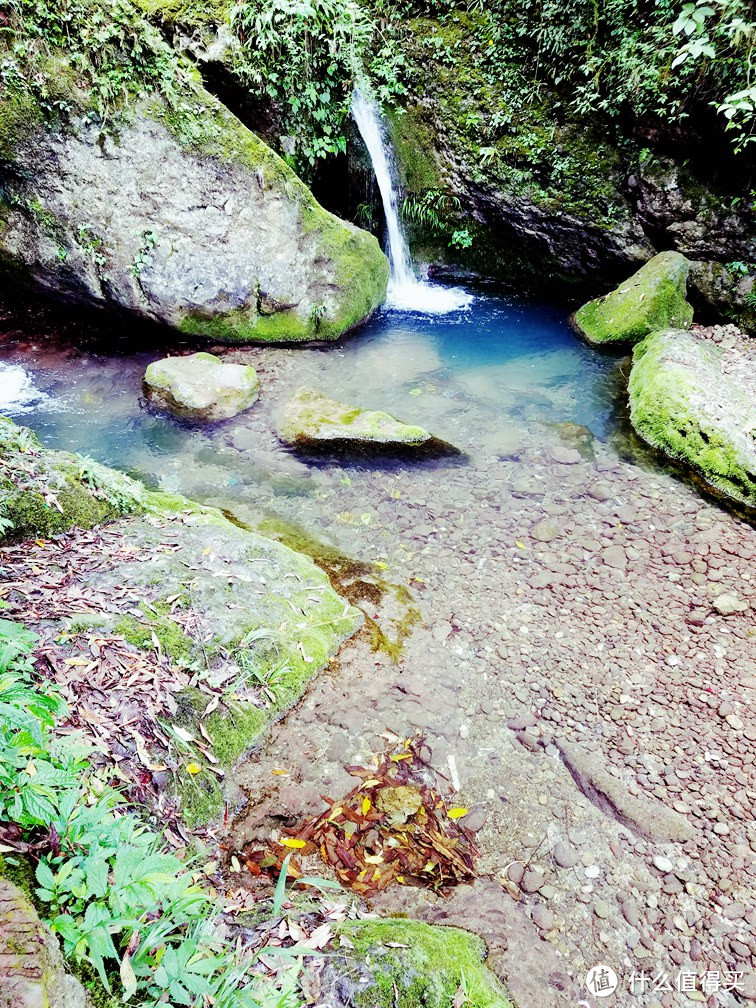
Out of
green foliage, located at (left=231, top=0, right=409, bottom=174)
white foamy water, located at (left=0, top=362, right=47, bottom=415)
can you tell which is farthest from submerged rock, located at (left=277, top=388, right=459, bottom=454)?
green foliage, located at (left=231, top=0, right=409, bottom=174)

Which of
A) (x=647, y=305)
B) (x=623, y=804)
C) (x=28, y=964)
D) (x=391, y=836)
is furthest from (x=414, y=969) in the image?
(x=647, y=305)

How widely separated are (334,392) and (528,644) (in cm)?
458

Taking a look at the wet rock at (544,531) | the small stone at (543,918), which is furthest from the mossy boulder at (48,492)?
the small stone at (543,918)

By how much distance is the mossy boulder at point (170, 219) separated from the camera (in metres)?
7.59

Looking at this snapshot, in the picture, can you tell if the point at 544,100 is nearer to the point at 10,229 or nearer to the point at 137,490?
the point at 10,229

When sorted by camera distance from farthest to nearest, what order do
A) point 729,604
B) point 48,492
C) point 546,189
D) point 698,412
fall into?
1. point 546,189
2. point 698,412
3. point 729,604
4. point 48,492

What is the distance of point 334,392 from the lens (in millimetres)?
7746

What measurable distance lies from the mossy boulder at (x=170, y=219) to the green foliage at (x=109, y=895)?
7.35m

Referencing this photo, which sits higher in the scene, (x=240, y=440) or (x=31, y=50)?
(x=31, y=50)

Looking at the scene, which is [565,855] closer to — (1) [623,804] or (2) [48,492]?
(1) [623,804]

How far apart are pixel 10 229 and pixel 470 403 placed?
695 centimetres

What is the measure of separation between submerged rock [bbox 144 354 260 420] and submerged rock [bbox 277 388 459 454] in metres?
0.78

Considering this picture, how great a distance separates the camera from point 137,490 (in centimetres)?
475

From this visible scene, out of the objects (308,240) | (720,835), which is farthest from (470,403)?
(720,835)
